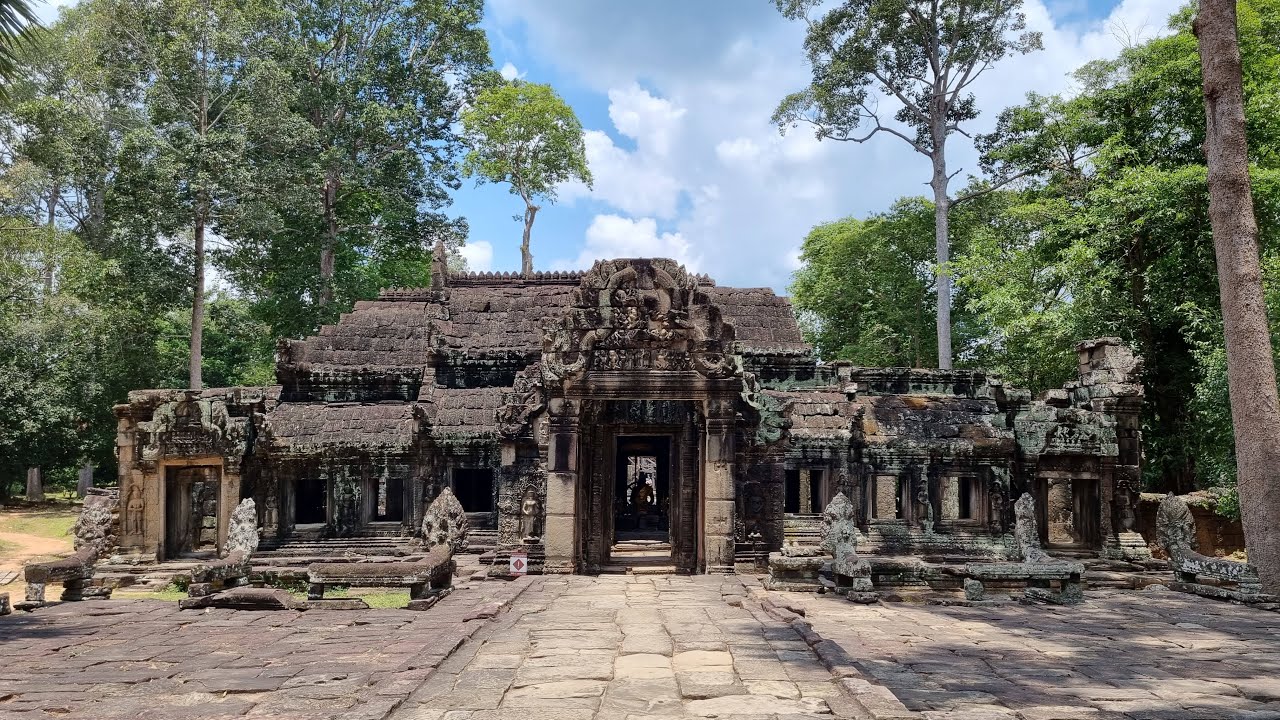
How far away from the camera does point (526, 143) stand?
1511 inches

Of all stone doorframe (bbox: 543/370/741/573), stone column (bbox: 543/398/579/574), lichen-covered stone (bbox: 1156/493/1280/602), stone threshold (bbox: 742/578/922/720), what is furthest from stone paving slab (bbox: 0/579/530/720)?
lichen-covered stone (bbox: 1156/493/1280/602)

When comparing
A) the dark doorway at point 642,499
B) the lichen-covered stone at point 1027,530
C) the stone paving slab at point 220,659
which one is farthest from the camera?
the dark doorway at point 642,499

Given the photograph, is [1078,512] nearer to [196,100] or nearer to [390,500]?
[390,500]

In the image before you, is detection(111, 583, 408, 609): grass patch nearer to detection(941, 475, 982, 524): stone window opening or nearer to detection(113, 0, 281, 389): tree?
detection(941, 475, 982, 524): stone window opening

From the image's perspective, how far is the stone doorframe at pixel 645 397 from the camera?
1348cm

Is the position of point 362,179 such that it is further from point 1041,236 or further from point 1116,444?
point 1116,444

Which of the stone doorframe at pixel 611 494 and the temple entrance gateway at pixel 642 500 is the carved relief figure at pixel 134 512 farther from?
the temple entrance gateway at pixel 642 500

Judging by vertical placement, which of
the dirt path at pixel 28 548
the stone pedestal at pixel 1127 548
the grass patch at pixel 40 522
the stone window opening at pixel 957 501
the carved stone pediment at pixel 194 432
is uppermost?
the carved stone pediment at pixel 194 432

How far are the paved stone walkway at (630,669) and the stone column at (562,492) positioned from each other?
253 centimetres

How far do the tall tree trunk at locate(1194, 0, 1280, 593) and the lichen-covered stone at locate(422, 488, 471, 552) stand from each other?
12.4 meters

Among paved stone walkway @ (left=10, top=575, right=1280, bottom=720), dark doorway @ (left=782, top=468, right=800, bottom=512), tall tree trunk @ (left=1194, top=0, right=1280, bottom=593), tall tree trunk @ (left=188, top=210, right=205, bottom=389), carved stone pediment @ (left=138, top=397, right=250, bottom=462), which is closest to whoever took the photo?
paved stone walkway @ (left=10, top=575, right=1280, bottom=720)

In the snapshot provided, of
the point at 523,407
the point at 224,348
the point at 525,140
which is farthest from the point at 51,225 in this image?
the point at 523,407

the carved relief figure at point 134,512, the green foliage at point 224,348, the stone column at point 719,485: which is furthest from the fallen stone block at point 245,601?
the green foliage at point 224,348

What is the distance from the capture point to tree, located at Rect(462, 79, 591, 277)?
37125 millimetres
